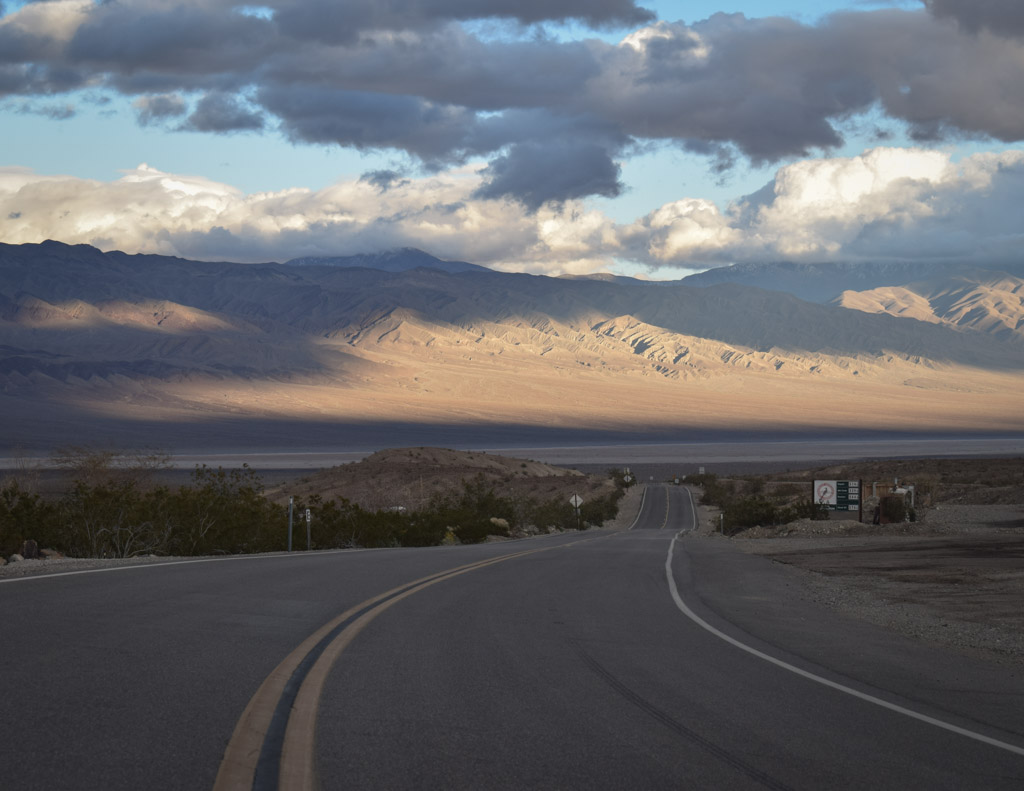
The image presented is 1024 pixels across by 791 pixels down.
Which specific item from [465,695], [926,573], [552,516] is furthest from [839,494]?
[465,695]

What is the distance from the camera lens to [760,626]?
1150 centimetres

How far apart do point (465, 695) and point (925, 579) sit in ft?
42.5

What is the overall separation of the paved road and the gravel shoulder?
98 centimetres

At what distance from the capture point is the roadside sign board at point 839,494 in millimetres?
39188

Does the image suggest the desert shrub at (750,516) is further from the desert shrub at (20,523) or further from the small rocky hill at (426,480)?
the desert shrub at (20,523)

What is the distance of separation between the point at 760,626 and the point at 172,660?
6.54 metres

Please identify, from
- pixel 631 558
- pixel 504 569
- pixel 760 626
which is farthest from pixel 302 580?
pixel 631 558

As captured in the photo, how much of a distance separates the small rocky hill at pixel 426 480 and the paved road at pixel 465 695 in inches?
2266

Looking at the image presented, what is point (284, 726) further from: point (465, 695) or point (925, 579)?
point (925, 579)

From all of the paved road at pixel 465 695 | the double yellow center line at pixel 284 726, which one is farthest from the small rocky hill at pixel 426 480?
the double yellow center line at pixel 284 726

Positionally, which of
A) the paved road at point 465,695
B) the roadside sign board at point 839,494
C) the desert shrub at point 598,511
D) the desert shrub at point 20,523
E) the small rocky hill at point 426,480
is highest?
the paved road at point 465,695

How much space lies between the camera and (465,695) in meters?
7.08

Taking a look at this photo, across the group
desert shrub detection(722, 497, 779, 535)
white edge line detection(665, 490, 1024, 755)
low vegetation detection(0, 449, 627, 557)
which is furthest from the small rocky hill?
white edge line detection(665, 490, 1024, 755)

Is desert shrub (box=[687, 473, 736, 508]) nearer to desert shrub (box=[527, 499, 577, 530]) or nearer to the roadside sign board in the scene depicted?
desert shrub (box=[527, 499, 577, 530])
